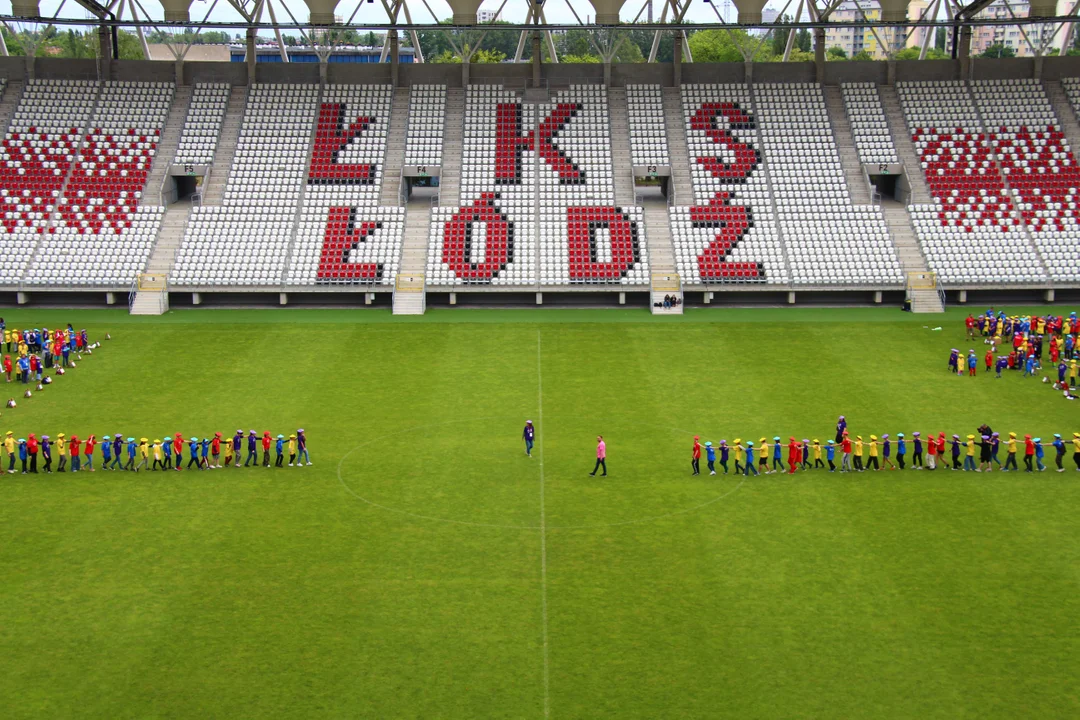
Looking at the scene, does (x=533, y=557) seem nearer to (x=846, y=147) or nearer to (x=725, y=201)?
(x=725, y=201)

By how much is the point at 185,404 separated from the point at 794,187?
3296 cm

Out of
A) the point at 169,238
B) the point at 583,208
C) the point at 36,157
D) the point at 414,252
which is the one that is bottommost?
the point at 414,252

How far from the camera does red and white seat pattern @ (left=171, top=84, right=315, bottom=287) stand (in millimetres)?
52625

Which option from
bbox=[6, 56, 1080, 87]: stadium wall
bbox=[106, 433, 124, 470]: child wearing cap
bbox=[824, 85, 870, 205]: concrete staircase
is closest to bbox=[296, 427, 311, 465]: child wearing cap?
bbox=[106, 433, 124, 470]: child wearing cap

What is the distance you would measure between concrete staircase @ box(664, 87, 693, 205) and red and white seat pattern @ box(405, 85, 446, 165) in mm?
11878

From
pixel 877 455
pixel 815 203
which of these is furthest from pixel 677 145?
pixel 877 455

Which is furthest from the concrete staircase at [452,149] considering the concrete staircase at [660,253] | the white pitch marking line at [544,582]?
the white pitch marking line at [544,582]

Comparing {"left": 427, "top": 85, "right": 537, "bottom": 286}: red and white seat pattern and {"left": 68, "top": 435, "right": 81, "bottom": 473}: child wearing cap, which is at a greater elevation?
{"left": 427, "top": 85, "right": 537, "bottom": 286}: red and white seat pattern

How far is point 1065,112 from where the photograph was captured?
61.1 m

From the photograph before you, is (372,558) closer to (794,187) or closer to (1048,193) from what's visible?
(794,187)

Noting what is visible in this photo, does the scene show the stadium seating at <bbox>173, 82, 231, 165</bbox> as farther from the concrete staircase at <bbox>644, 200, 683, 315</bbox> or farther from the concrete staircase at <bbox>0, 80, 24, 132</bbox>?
the concrete staircase at <bbox>644, 200, 683, 315</bbox>

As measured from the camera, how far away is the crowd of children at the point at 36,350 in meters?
40.0

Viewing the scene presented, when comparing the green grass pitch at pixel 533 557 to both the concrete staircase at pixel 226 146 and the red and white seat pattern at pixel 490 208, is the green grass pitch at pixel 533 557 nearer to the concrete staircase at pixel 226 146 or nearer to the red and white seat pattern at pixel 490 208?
the red and white seat pattern at pixel 490 208

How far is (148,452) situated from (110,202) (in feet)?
94.1
